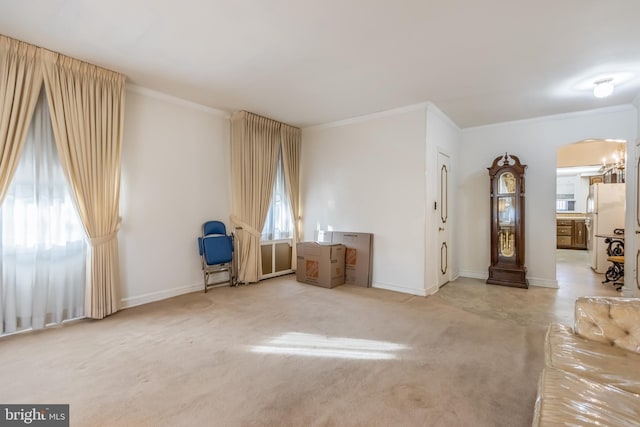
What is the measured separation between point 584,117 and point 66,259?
23.4 feet

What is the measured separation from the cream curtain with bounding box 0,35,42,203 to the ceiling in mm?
129

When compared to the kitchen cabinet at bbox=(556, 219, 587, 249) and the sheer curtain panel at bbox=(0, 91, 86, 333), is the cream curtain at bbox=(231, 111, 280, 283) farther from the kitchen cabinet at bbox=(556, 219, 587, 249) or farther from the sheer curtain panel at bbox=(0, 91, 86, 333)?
the kitchen cabinet at bbox=(556, 219, 587, 249)

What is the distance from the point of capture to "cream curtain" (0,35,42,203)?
2748 millimetres

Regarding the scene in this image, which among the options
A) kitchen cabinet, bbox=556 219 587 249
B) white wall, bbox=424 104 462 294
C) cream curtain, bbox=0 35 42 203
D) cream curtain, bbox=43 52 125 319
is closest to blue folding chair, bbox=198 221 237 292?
cream curtain, bbox=43 52 125 319

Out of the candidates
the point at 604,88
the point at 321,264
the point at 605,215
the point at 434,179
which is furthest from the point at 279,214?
the point at 605,215

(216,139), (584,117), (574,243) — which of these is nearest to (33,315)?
(216,139)

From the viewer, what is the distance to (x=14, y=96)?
9.22 feet

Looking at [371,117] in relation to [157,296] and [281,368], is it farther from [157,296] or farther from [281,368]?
[157,296]

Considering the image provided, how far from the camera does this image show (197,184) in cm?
453

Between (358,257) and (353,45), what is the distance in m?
3.13

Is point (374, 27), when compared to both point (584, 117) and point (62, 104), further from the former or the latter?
point (584, 117)

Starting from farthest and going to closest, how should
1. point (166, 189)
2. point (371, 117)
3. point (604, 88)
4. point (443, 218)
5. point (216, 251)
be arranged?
point (443, 218), point (371, 117), point (216, 251), point (166, 189), point (604, 88)

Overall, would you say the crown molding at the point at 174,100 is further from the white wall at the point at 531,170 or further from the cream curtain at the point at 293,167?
the white wall at the point at 531,170

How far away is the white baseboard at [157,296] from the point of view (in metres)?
3.75
